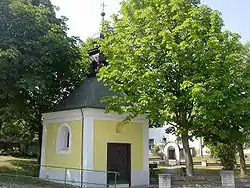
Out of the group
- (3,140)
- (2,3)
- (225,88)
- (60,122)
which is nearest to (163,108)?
(225,88)

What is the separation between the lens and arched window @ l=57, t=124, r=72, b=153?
20503mm

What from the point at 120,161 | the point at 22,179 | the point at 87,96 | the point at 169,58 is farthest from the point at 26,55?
the point at 120,161

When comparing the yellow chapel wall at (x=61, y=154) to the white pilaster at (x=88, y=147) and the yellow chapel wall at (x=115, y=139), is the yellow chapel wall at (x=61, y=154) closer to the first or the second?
the white pilaster at (x=88, y=147)

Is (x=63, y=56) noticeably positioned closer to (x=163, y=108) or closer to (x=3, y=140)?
(x=163, y=108)

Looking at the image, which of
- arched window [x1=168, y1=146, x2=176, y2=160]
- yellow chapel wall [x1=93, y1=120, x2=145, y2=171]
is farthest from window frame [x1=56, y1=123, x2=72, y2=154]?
arched window [x1=168, y1=146, x2=176, y2=160]

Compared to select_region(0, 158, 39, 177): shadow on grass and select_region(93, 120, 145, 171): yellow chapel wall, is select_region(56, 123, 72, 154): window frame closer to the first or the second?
select_region(93, 120, 145, 171): yellow chapel wall

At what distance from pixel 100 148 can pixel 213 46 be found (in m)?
8.44

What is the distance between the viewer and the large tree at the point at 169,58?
15.8 meters

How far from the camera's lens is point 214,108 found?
1566cm

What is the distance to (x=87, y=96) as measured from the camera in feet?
66.5

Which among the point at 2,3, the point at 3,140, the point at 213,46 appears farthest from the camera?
the point at 3,140

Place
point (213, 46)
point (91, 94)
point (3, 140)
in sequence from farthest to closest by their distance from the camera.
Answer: point (3, 140) → point (91, 94) → point (213, 46)

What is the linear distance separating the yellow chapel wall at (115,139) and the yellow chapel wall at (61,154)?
991 mm

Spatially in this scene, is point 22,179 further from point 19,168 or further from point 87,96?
point 87,96
